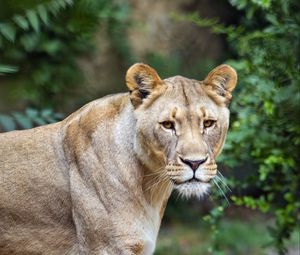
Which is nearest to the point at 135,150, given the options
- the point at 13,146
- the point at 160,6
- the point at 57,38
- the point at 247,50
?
the point at 13,146

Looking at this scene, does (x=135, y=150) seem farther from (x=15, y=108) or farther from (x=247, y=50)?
(x=15, y=108)

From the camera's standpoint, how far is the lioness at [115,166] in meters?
4.84

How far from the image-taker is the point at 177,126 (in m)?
4.82

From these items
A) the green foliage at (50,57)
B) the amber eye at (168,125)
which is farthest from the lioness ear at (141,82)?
the green foliage at (50,57)

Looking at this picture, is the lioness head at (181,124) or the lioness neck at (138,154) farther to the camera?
the lioness neck at (138,154)

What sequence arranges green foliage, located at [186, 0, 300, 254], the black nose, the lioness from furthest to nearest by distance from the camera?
green foliage, located at [186, 0, 300, 254]
the lioness
the black nose

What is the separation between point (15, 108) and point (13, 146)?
14.2 feet

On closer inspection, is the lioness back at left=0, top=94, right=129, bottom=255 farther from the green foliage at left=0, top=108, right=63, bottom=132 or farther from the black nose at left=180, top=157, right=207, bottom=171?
the black nose at left=180, top=157, right=207, bottom=171

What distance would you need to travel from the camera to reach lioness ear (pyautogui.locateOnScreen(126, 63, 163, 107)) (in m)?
4.96

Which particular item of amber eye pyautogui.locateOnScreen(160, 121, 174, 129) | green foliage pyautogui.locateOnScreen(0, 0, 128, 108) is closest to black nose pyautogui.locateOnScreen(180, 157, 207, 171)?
amber eye pyautogui.locateOnScreen(160, 121, 174, 129)

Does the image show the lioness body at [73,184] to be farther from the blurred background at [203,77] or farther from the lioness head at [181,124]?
the blurred background at [203,77]

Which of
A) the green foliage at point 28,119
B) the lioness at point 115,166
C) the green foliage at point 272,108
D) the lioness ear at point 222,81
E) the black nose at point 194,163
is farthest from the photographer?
the green foliage at point 272,108

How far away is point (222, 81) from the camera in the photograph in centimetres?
514

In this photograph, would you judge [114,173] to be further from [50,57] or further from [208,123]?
[50,57]
